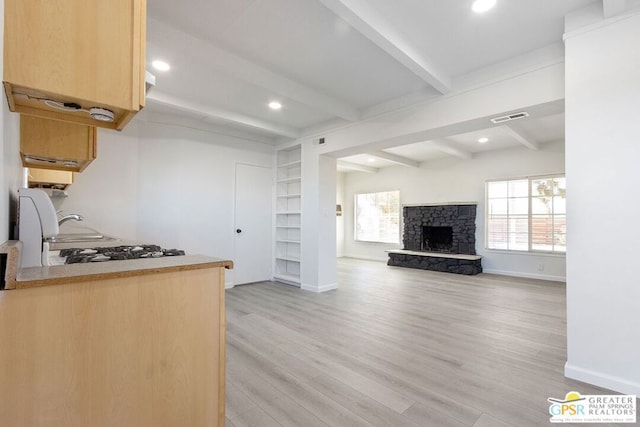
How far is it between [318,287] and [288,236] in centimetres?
128

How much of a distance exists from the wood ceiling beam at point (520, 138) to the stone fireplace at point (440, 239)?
163 centimetres

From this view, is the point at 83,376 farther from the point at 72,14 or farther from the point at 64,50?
the point at 72,14

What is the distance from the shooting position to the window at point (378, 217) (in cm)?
840

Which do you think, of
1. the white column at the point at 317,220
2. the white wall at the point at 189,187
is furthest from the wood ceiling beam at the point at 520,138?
the white wall at the point at 189,187

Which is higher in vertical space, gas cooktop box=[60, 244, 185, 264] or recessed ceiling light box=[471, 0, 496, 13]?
recessed ceiling light box=[471, 0, 496, 13]

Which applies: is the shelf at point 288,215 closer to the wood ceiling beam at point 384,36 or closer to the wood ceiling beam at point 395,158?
the wood ceiling beam at point 395,158

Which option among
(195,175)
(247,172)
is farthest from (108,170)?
(247,172)

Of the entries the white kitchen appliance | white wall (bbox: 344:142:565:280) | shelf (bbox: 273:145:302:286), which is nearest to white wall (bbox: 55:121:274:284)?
shelf (bbox: 273:145:302:286)

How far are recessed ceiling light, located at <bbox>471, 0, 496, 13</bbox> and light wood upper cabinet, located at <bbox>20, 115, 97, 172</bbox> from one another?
2.93 metres

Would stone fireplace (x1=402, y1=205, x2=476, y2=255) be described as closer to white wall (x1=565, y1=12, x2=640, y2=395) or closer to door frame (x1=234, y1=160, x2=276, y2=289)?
door frame (x1=234, y1=160, x2=276, y2=289)

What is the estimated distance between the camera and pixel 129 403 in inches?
43.9

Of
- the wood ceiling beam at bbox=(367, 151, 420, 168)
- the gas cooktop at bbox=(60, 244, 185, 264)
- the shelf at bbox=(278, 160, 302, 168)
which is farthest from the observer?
the wood ceiling beam at bbox=(367, 151, 420, 168)

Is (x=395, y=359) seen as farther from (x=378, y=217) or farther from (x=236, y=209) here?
(x=378, y=217)

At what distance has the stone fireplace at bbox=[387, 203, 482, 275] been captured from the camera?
21.7ft
